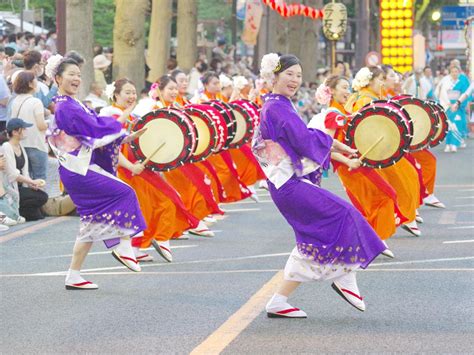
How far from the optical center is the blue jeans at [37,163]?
1631 cm

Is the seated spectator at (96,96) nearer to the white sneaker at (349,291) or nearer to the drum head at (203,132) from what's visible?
the drum head at (203,132)

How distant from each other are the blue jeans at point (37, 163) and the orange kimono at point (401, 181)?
14.5 feet

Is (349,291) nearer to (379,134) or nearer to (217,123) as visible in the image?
(379,134)

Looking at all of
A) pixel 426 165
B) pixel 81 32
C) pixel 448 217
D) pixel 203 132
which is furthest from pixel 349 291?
pixel 81 32

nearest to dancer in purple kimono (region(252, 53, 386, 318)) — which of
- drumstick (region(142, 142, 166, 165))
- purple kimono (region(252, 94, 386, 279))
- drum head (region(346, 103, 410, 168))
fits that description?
purple kimono (region(252, 94, 386, 279))

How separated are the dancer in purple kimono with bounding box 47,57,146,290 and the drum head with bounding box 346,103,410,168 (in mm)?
2482

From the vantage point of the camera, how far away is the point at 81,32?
70.5 ft

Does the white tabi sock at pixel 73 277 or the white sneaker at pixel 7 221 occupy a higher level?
the white tabi sock at pixel 73 277

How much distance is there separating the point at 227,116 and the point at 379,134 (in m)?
3.80

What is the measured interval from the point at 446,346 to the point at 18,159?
873 cm

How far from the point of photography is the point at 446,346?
7.77m

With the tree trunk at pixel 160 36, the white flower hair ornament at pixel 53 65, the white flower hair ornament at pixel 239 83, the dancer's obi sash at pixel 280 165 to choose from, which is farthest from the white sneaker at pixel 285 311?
the tree trunk at pixel 160 36

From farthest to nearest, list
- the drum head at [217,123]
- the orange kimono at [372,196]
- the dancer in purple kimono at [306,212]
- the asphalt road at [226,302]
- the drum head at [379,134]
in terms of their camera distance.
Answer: the drum head at [217,123]
the orange kimono at [372,196]
the drum head at [379,134]
the dancer in purple kimono at [306,212]
the asphalt road at [226,302]

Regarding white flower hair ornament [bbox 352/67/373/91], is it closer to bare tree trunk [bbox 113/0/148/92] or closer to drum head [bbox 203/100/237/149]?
drum head [bbox 203/100/237/149]
